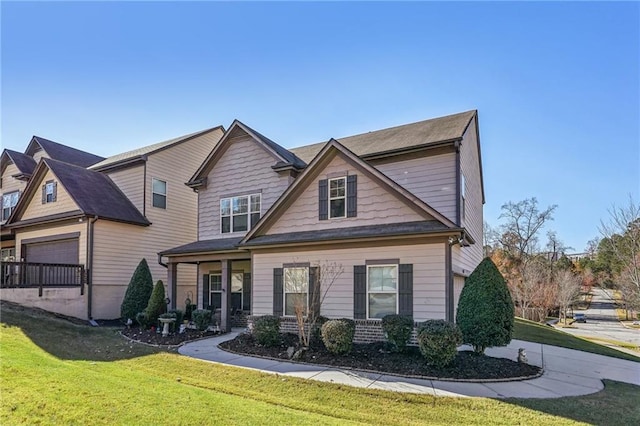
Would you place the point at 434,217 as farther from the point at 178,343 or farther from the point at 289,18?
the point at 178,343

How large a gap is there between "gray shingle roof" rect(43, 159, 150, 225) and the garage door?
1.92 m

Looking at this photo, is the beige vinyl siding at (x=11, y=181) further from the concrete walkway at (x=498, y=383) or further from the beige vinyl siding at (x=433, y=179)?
the beige vinyl siding at (x=433, y=179)

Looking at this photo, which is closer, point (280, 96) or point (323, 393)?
point (323, 393)

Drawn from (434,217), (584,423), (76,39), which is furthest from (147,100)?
(584,423)

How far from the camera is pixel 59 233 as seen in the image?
62.4 ft

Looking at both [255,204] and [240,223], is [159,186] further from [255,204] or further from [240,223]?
[255,204]

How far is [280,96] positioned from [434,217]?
7963mm

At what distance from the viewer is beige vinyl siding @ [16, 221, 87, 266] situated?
17766 millimetres

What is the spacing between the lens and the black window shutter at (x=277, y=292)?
44.2 ft

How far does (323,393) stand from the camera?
7.75 m

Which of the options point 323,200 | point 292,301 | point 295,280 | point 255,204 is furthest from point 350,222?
point 255,204

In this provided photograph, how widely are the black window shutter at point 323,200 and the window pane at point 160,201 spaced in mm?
10839

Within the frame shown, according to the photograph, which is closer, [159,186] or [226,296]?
[226,296]

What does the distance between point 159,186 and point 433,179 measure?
13.9 m
